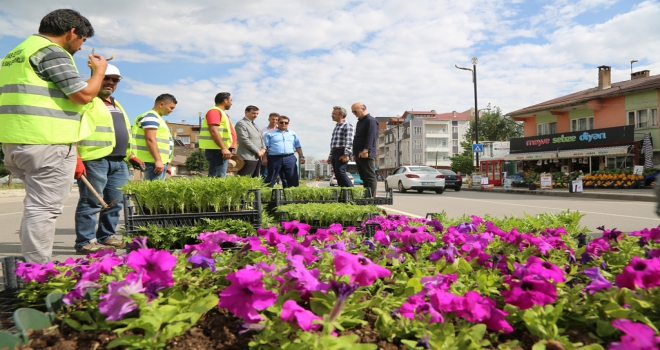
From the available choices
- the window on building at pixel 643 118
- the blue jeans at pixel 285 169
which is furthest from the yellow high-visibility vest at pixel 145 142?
the window on building at pixel 643 118

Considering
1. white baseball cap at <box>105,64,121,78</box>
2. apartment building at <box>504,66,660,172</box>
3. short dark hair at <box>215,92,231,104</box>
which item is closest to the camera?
white baseball cap at <box>105,64,121,78</box>

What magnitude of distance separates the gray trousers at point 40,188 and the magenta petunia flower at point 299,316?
2.50 meters

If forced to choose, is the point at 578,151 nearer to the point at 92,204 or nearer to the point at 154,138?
the point at 154,138

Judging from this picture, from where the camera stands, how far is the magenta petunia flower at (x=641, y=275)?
4.82 ft

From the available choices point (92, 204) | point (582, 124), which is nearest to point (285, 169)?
point (92, 204)

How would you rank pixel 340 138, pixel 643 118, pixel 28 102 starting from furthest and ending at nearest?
pixel 643 118 < pixel 340 138 < pixel 28 102

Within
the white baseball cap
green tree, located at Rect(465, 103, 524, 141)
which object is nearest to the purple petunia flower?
the white baseball cap

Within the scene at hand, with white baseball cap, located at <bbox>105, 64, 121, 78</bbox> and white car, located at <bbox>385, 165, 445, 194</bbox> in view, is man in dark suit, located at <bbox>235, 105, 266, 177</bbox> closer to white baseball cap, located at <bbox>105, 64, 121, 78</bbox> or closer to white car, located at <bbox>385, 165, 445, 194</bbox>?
white baseball cap, located at <bbox>105, 64, 121, 78</bbox>

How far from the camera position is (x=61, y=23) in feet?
11.1

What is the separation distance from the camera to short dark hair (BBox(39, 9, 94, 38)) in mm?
3375

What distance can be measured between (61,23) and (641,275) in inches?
152

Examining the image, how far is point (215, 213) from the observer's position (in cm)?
353

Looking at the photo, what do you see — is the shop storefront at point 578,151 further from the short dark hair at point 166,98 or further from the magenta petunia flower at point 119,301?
the magenta petunia flower at point 119,301

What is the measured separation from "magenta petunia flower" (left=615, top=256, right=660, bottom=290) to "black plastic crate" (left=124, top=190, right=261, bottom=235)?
2603mm
